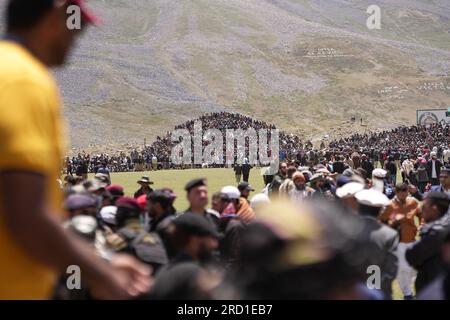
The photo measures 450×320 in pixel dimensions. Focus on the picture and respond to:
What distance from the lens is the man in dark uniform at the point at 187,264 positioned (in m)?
3.66

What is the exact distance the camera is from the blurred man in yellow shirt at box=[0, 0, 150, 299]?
8.01ft

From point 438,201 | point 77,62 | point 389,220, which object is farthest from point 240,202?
point 77,62

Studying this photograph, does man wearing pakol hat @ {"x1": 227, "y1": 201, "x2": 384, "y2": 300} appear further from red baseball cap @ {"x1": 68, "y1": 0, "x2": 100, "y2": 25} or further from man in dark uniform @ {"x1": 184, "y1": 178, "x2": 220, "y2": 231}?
man in dark uniform @ {"x1": 184, "y1": 178, "x2": 220, "y2": 231}

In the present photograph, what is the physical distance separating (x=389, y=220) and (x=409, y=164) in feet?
63.3

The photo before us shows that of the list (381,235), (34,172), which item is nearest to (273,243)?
(34,172)

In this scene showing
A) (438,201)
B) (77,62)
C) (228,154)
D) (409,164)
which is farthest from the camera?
(77,62)

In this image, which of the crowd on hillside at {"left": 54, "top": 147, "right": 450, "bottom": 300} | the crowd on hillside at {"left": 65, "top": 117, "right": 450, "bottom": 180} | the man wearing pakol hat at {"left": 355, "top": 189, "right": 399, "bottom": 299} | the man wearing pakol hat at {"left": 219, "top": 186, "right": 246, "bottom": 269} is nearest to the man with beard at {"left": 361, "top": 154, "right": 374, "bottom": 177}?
the crowd on hillside at {"left": 54, "top": 147, "right": 450, "bottom": 300}

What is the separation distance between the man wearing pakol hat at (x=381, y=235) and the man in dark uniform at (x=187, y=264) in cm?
277

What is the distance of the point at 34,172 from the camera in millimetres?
2449

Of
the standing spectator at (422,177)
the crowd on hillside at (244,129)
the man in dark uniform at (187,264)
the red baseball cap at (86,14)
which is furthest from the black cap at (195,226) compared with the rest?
the crowd on hillside at (244,129)

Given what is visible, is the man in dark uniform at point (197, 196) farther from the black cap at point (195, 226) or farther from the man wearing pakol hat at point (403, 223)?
the black cap at point (195, 226)
